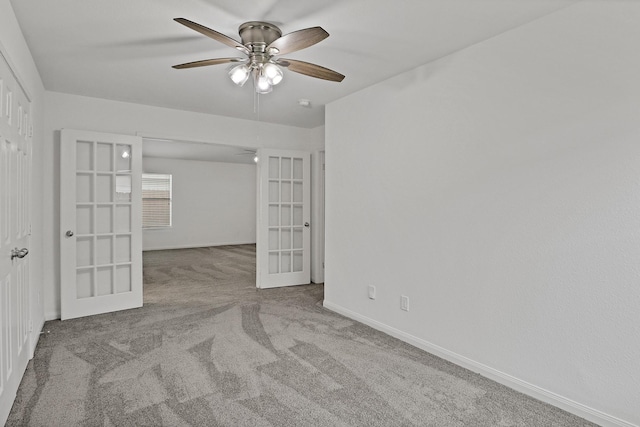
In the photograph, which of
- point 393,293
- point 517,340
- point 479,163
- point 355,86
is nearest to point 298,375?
point 393,293

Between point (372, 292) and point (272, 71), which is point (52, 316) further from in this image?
point (272, 71)

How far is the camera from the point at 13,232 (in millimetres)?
2273

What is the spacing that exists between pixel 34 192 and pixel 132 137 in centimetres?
125

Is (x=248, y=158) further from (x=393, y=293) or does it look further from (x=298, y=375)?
(x=298, y=375)

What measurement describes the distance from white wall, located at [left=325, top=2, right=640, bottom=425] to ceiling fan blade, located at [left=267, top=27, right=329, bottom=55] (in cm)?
132

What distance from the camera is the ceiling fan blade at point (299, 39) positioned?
1970mm

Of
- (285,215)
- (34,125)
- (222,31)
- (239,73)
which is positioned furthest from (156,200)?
(239,73)

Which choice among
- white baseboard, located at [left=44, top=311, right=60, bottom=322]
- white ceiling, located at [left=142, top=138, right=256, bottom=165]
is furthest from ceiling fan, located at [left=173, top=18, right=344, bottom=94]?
white ceiling, located at [left=142, top=138, right=256, bottom=165]

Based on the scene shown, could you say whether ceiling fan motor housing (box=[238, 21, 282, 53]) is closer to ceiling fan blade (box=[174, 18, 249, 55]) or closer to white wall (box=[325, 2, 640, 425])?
ceiling fan blade (box=[174, 18, 249, 55])

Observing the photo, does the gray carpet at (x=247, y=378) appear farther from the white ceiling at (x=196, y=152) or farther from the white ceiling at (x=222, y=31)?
the white ceiling at (x=196, y=152)

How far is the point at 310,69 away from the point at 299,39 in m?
0.40

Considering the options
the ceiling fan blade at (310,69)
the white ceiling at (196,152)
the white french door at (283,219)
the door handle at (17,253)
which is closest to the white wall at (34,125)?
the door handle at (17,253)

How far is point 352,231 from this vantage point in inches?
156

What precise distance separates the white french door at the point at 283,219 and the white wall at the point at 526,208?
2.01 metres
